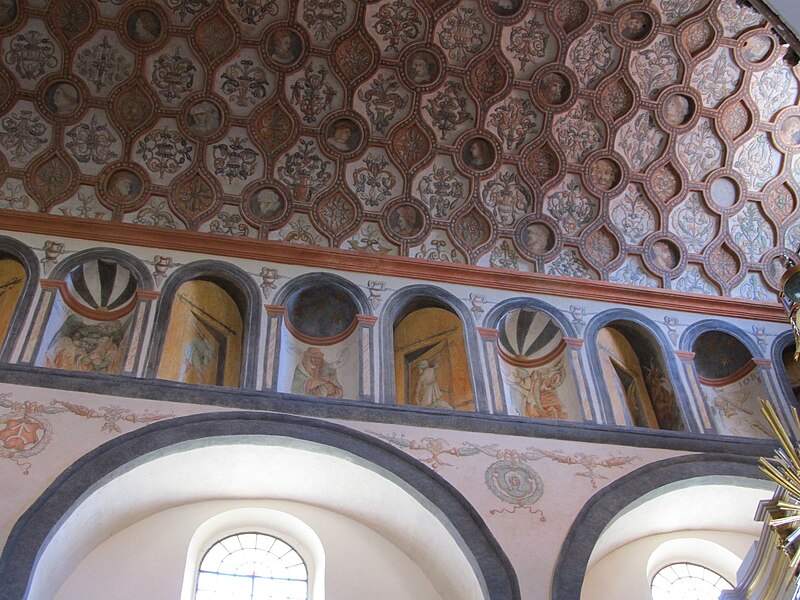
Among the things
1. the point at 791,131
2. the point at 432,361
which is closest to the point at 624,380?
the point at 432,361

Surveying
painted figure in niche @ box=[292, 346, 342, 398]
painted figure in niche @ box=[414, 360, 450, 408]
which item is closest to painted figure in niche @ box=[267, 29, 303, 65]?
painted figure in niche @ box=[292, 346, 342, 398]

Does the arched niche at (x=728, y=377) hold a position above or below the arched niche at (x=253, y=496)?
above

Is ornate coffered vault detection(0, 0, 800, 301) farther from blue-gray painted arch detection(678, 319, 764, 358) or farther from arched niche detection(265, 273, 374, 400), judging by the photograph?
arched niche detection(265, 273, 374, 400)

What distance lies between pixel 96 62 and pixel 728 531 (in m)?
10.1

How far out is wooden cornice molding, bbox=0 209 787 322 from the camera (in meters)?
11.9

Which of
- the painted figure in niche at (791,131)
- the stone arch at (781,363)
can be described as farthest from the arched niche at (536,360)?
the painted figure in niche at (791,131)

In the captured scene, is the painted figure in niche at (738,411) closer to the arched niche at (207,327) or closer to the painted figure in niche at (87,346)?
the arched niche at (207,327)

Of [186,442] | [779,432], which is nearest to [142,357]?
[186,442]

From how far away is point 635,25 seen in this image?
13297 millimetres

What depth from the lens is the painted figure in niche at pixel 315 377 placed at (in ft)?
37.0

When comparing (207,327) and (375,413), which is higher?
(207,327)

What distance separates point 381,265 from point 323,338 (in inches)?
52.0

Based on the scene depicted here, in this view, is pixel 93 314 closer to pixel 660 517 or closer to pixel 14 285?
pixel 14 285

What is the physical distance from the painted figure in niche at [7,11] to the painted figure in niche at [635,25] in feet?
26.3
